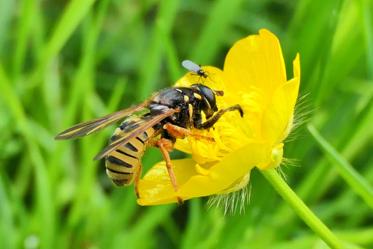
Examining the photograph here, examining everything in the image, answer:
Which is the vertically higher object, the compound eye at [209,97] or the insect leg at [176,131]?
the compound eye at [209,97]

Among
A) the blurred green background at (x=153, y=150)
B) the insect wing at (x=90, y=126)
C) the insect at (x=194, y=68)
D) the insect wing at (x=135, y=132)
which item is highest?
the insect at (x=194, y=68)

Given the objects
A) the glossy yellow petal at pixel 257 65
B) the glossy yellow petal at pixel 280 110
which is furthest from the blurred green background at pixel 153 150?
the glossy yellow petal at pixel 280 110

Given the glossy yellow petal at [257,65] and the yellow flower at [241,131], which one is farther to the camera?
the glossy yellow petal at [257,65]

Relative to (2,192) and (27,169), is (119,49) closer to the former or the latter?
(27,169)

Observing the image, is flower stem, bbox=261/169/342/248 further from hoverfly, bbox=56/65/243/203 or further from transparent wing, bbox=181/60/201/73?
transparent wing, bbox=181/60/201/73

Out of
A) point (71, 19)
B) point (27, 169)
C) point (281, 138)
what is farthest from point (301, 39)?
point (27, 169)

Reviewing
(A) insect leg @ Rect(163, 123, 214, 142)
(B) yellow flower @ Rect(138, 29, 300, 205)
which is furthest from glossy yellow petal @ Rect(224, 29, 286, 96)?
(A) insect leg @ Rect(163, 123, 214, 142)

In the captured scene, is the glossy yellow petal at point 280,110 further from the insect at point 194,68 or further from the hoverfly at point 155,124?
the insect at point 194,68
